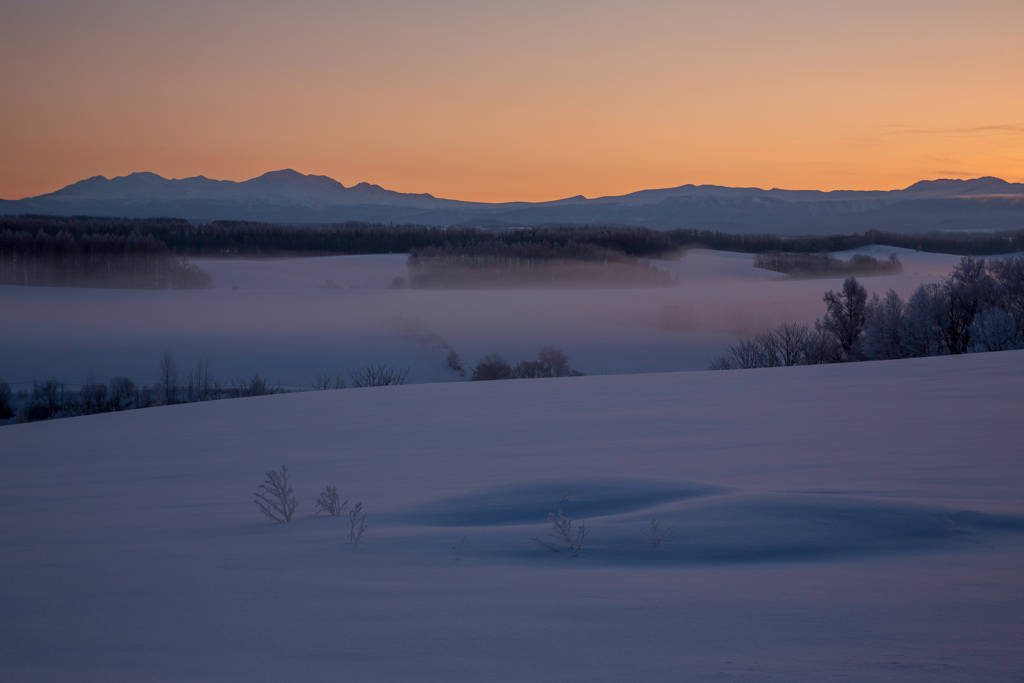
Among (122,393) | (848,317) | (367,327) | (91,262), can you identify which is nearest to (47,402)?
(122,393)

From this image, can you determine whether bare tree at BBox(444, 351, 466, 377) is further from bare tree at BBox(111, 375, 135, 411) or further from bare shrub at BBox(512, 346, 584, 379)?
→ bare tree at BBox(111, 375, 135, 411)

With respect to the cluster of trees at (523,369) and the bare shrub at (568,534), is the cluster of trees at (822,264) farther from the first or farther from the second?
the bare shrub at (568,534)

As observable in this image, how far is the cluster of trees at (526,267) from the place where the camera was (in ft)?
271

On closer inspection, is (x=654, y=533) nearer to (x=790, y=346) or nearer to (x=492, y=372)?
(x=790, y=346)

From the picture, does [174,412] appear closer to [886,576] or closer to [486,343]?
[886,576]

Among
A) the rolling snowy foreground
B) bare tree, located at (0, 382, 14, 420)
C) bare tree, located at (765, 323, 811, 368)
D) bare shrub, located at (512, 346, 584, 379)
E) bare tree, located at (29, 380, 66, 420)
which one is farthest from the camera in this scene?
bare shrub, located at (512, 346, 584, 379)

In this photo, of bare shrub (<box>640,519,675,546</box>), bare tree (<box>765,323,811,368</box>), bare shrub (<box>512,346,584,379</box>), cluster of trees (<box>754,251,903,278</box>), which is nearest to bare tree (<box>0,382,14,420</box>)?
bare shrub (<box>512,346,584,379</box>)

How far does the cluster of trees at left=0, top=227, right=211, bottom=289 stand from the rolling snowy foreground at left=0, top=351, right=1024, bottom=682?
72825 mm

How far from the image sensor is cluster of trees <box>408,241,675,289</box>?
8256cm

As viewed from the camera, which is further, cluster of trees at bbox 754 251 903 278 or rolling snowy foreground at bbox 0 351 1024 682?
cluster of trees at bbox 754 251 903 278

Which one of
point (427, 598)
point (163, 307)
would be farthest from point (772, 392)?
point (163, 307)

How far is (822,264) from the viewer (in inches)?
3541

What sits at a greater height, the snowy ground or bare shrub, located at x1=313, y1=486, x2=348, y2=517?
bare shrub, located at x1=313, y1=486, x2=348, y2=517

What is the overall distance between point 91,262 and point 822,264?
8485 centimetres
